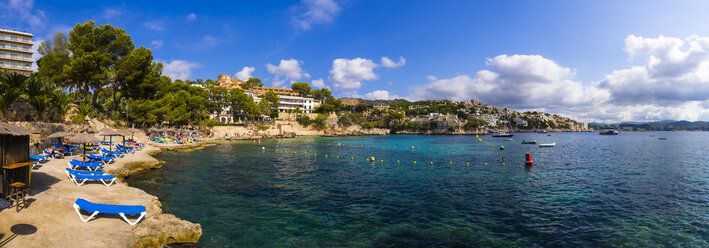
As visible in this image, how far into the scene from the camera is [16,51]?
64625 mm

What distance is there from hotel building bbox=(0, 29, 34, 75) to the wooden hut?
7849 cm

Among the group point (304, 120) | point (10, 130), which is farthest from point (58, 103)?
point (304, 120)

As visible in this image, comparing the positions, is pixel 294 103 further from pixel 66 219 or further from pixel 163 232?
pixel 163 232

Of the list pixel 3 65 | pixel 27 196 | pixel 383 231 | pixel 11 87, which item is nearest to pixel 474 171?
pixel 383 231

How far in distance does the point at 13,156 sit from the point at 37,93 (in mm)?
32933

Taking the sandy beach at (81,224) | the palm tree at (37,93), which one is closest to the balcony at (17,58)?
the palm tree at (37,93)

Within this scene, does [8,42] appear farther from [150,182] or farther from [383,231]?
[383,231]

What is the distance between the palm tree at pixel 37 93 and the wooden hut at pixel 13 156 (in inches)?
1223

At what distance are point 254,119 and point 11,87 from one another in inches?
2772

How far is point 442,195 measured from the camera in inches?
687

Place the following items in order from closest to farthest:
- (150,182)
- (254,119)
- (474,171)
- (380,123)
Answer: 1. (150,182)
2. (474,171)
3. (254,119)
4. (380,123)

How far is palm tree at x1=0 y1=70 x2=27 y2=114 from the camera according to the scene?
28.2 metres

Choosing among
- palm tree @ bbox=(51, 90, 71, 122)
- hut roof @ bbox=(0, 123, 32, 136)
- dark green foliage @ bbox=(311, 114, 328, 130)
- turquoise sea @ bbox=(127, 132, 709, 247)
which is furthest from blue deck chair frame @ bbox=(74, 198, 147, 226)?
dark green foliage @ bbox=(311, 114, 328, 130)

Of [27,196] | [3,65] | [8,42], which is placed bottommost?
[27,196]
